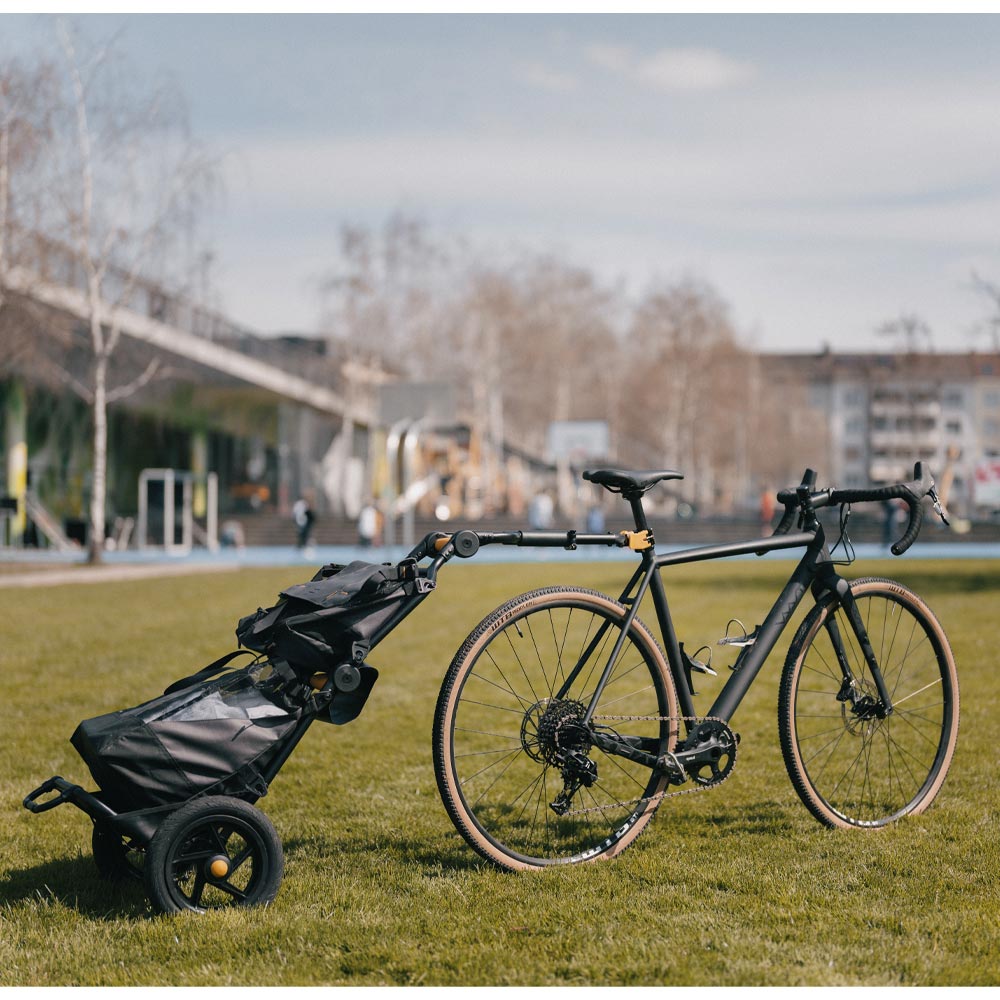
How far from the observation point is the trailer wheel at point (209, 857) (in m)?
3.54

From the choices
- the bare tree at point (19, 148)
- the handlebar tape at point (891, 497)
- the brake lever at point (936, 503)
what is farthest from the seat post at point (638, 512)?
the bare tree at point (19, 148)

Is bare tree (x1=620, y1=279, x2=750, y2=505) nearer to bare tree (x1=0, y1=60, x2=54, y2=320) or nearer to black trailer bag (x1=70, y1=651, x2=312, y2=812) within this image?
bare tree (x1=0, y1=60, x2=54, y2=320)

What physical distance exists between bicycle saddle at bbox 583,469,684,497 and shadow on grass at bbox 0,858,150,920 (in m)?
1.89

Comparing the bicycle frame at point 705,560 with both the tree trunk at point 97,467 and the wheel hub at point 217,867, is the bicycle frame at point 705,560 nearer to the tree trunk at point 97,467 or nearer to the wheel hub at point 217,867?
the wheel hub at point 217,867

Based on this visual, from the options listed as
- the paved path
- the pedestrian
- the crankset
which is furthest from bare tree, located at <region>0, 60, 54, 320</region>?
the crankset

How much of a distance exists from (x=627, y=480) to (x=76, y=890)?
2157mm

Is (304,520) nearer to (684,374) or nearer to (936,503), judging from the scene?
(936,503)

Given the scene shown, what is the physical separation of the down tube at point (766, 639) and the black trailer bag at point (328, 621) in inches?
46.6

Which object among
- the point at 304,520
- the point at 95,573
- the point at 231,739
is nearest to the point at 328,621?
the point at 231,739

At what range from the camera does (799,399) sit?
92.5m

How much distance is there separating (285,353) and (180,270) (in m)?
20.0

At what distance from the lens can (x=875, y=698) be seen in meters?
4.68

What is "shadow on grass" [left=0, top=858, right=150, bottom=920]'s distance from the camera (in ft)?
12.4

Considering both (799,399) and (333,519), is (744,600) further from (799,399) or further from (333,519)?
(799,399)
